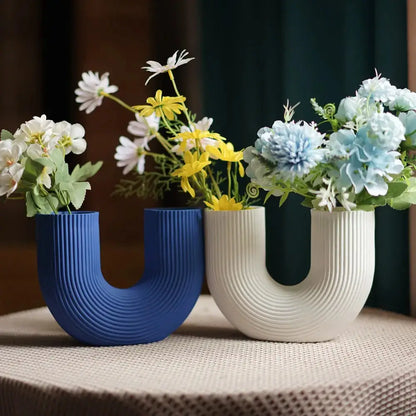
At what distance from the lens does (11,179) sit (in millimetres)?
1027

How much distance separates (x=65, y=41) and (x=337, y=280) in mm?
1346

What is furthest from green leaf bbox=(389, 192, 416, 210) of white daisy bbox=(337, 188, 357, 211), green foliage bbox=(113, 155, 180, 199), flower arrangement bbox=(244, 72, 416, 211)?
green foliage bbox=(113, 155, 180, 199)

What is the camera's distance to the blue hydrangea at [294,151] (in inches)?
37.8

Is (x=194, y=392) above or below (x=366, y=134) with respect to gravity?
below

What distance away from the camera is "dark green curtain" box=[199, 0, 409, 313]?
138 cm

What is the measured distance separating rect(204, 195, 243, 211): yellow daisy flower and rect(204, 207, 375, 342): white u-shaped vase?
2 centimetres

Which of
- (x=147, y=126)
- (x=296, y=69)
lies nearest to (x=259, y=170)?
(x=147, y=126)

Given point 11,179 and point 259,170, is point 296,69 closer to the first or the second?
point 259,170

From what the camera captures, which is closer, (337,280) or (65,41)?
(337,280)

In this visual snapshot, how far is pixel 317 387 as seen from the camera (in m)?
0.82

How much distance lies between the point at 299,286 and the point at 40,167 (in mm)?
441

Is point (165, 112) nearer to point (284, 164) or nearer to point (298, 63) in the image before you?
point (284, 164)

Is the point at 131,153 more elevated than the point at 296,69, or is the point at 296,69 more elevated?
the point at 296,69

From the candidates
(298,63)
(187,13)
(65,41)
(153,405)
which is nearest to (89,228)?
(153,405)
